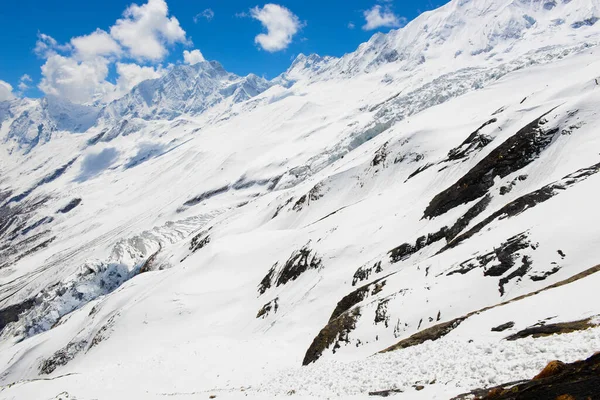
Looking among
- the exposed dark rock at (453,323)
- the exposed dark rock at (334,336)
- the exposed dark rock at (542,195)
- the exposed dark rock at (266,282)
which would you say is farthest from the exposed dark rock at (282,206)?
the exposed dark rock at (453,323)

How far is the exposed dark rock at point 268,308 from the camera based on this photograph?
44.2 m

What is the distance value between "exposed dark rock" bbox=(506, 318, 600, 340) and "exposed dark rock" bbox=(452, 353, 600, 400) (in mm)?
3619

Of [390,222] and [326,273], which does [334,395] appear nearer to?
[326,273]

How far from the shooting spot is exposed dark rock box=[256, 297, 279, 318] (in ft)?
145

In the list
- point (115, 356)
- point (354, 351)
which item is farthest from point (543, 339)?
point (115, 356)

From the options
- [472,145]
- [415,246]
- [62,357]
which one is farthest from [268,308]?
[62,357]

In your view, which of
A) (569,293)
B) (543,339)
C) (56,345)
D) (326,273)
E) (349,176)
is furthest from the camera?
(349,176)

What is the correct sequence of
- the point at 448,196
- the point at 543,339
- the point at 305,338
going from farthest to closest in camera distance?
the point at 448,196
the point at 305,338
the point at 543,339

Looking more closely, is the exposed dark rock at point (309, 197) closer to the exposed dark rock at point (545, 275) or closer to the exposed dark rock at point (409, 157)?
the exposed dark rock at point (409, 157)

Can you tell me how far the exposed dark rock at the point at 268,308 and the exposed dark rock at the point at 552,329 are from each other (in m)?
32.7

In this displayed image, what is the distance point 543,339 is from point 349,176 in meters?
84.0

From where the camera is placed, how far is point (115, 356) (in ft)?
178

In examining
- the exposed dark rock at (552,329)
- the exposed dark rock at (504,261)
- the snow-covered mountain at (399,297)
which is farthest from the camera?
the exposed dark rock at (504,261)

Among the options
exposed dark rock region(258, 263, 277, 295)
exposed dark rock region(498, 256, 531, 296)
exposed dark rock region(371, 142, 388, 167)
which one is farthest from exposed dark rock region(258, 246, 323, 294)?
exposed dark rock region(371, 142, 388, 167)
